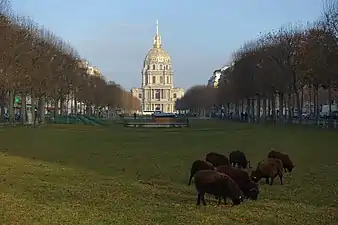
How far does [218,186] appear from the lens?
637 inches

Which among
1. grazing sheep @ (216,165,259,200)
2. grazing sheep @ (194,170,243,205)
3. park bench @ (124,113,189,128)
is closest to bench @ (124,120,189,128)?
park bench @ (124,113,189,128)

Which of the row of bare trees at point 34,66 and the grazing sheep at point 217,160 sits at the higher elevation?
the row of bare trees at point 34,66

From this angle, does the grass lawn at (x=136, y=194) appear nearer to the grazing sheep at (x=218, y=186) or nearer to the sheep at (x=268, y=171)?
the grazing sheep at (x=218, y=186)

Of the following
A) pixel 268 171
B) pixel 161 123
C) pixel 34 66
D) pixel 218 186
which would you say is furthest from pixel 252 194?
→ pixel 161 123

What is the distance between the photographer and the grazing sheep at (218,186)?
1620 cm

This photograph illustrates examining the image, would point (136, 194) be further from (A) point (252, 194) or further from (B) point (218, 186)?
(A) point (252, 194)

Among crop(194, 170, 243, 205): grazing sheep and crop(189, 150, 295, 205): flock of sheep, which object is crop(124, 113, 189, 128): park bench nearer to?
crop(189, 150, 295, 205): flock of sheep

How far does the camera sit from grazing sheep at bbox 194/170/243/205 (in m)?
16.2

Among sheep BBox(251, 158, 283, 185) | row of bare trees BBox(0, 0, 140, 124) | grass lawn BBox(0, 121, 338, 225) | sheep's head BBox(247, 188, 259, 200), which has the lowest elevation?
grass lawn BBox(0, 121, 338, 225)

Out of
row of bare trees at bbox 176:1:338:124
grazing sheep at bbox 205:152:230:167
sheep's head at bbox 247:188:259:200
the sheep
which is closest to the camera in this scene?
sheep's head at bbox 247:188:259:200

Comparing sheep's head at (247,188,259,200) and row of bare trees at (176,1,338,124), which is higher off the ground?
row of bare trees at (176,1,338,124)

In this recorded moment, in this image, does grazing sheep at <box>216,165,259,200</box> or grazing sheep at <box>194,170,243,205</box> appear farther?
grazing sheep at <box>216,165,259,200</box>

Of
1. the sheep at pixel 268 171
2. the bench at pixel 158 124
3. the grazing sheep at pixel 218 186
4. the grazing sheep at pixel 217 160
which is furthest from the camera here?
the bench at pixel 158 124

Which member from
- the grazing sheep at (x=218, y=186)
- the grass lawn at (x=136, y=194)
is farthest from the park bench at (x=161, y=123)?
the grazing sheep at (x=218, y=186)
